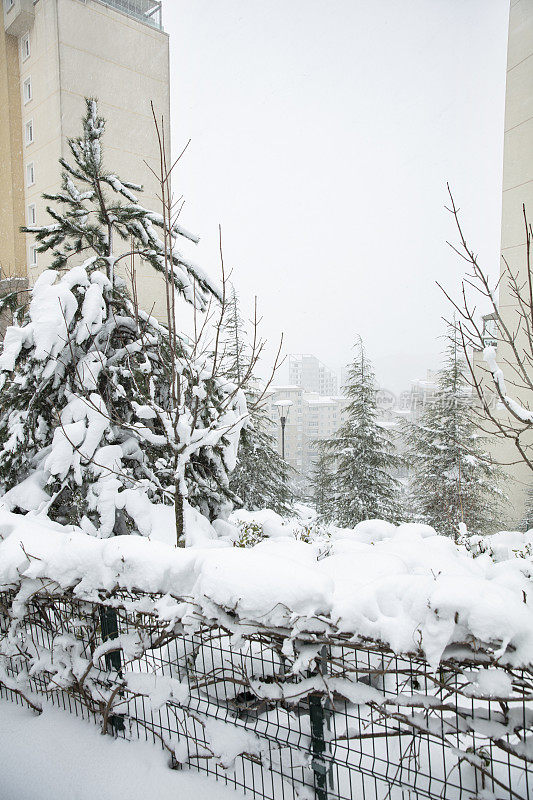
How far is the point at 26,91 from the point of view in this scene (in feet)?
66.0

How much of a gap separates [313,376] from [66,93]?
40.4 m

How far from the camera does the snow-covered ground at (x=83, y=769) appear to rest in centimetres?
226

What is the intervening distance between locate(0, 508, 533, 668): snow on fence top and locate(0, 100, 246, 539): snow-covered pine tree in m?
1.48

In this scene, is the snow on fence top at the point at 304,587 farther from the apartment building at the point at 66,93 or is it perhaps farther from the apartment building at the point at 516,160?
the apartment building at the point at 66,93

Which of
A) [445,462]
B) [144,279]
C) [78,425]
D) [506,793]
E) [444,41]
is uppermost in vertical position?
[444,41]

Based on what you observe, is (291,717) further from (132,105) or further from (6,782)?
(132,105)

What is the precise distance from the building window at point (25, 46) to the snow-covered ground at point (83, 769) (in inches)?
986

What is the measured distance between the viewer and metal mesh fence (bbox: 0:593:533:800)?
5.63 feet

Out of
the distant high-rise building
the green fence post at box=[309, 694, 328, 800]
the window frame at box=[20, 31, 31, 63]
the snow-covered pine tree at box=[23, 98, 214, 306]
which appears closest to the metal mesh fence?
the green fence post at box=[309, 694, 328, 800]

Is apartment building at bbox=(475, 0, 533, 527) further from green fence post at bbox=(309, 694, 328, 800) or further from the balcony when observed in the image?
green fence post at bbox=(309, 694, 328, 800)

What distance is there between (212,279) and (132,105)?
1945cm

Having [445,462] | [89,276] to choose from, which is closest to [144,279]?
[445,462]

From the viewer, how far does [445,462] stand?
15219mm

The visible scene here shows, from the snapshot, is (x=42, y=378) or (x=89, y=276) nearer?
(x=42, y=378)
